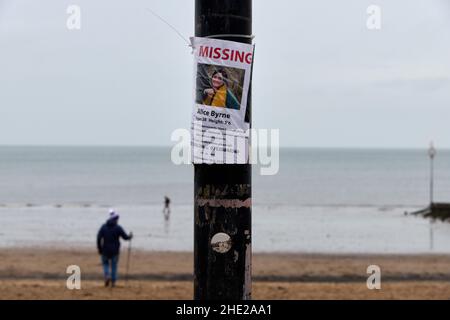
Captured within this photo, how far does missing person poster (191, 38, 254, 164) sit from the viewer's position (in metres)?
2.77

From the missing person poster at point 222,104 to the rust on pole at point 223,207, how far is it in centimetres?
4

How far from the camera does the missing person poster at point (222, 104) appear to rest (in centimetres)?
277

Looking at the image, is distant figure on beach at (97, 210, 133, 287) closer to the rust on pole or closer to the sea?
the sea

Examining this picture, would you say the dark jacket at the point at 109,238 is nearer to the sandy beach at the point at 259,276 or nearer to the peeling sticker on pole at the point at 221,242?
the sandy beach at the point at 259,276

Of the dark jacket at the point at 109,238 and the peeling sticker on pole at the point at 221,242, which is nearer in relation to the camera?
Answer: the peeling sticker on pole at the point at 221,242

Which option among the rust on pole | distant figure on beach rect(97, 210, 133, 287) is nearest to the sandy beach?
distant figure on beach rect(97, 210, 133, 287)

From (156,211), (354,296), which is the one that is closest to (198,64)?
(354,296)

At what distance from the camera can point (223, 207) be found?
2.79 metres

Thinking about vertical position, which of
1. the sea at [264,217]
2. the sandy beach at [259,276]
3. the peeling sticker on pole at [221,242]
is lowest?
the sea at [264,217]

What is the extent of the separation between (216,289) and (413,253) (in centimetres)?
2605

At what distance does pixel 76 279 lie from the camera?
18.1 metres

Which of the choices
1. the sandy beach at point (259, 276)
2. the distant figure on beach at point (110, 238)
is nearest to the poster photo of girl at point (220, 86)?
the sandy beach at point (259, 276)

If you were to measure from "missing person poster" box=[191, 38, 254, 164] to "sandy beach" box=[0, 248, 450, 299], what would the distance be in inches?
417
